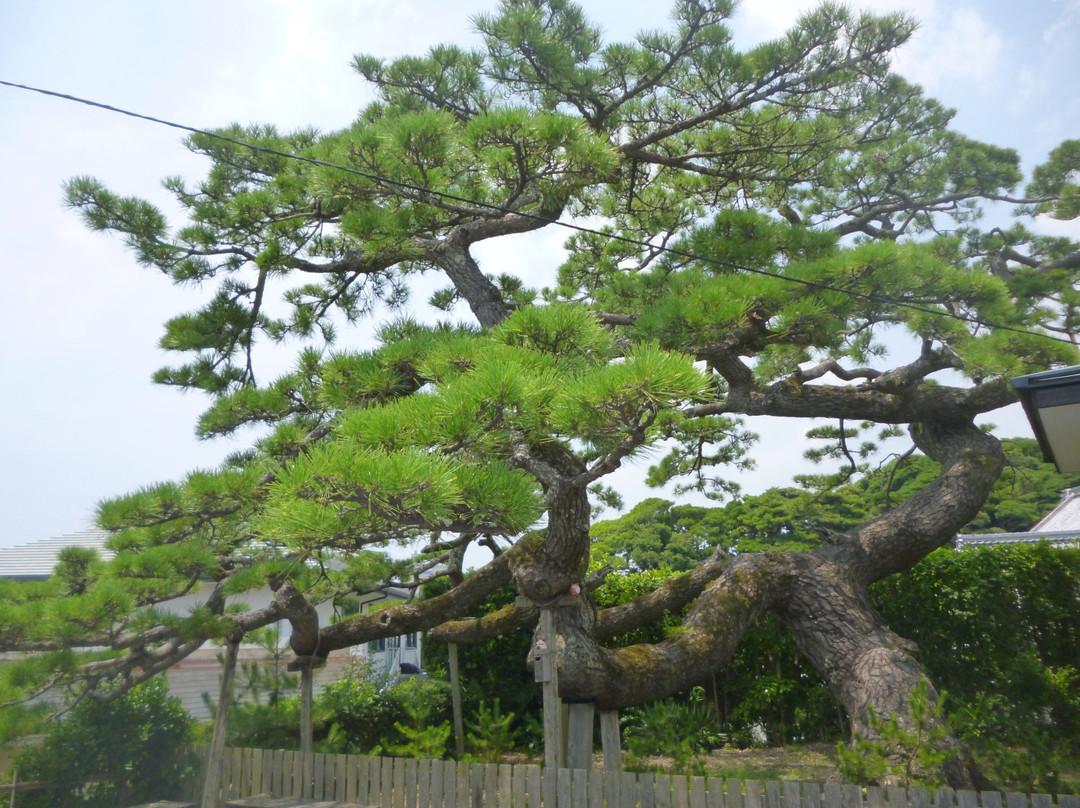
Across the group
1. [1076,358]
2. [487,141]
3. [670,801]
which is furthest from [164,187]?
[1076,358]

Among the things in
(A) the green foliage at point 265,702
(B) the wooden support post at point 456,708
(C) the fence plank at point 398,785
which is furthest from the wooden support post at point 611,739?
(A) the green foliage at point 265,702

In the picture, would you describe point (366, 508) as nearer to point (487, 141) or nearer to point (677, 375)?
point (677, 375)

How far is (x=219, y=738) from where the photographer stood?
172 inches

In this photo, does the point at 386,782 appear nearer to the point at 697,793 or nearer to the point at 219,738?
the point at 219,738

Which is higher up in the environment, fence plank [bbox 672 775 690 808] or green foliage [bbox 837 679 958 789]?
green foliage [bbox 837 679 958 789]

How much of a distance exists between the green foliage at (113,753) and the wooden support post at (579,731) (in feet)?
8.41

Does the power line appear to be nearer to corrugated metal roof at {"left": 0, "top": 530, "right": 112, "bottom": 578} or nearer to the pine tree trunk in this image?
the pine tree trunk

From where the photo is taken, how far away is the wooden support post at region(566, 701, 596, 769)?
391cm

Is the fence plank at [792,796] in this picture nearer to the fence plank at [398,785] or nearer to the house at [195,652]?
the fence plank at [398,785]

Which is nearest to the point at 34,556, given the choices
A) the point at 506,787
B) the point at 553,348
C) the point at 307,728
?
the point at 307,728

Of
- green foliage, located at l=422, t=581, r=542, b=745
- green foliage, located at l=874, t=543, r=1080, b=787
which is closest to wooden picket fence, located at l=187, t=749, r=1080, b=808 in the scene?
green foliage, located at l=874, t=543, r=1080, b=787

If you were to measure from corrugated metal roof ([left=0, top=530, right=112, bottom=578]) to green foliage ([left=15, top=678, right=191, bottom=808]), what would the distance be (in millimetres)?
4278

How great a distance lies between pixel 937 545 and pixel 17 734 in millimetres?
5605

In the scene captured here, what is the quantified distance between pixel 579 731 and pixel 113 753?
9.22ft
